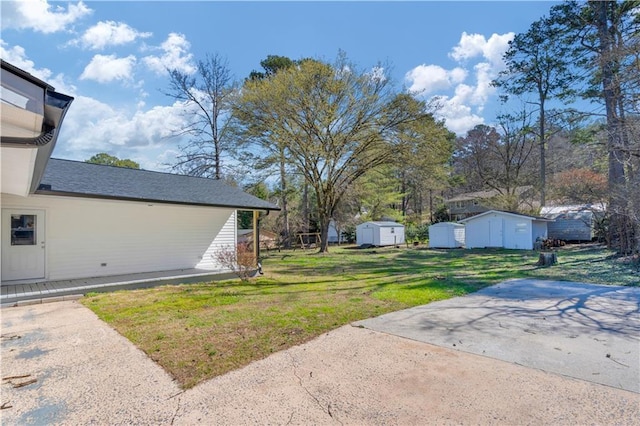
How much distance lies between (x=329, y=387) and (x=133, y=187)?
850 centimetres

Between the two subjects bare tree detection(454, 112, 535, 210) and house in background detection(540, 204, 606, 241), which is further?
bare tree detection(454, 112, 535, 210)

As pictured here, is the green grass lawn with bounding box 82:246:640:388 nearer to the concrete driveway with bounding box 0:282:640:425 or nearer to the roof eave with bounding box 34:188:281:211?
the concrete driveway with bounding box 0:282:640:425

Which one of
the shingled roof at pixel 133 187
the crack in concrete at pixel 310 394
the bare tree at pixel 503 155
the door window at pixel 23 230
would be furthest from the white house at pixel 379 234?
the crack in concrete at pixel 310 394

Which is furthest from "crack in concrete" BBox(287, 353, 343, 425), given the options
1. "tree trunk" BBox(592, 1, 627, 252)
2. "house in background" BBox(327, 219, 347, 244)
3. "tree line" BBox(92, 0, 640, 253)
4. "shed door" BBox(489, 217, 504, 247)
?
"house in background" BBox(327, 219, 347, 244)

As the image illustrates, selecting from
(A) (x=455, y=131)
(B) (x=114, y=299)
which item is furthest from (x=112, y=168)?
(A) (x=455, y=131)

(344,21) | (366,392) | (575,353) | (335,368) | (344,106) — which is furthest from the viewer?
(344,106)

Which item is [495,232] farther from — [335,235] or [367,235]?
[335,235]

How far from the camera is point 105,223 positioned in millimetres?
8898

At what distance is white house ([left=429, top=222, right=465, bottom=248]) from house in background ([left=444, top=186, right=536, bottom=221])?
6.24m

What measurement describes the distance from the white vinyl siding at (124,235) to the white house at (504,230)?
16.7 metres

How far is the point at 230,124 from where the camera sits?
18.5 meters

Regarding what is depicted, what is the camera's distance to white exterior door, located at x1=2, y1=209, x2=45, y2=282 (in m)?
7.58

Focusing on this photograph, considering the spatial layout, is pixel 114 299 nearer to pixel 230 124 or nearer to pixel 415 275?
pixel 415 275

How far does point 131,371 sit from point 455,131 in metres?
37.7
